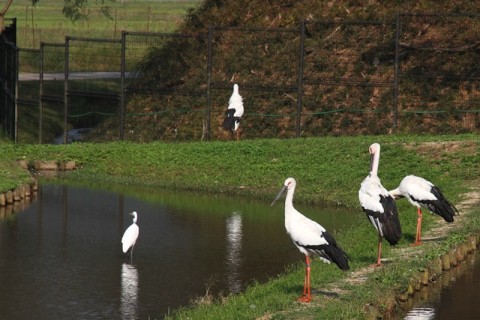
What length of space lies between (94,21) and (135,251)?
2145 inches

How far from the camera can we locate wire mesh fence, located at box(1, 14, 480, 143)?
109ft

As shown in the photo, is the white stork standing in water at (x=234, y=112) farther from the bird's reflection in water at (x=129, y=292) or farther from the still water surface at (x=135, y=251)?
the bird's reflection in water at (x=129, y=292)

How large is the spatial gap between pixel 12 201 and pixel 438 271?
1050 centimetres

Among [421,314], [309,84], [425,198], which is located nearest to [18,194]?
[425,198]

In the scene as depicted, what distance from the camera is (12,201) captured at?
2438 centimetres

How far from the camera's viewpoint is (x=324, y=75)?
117ft

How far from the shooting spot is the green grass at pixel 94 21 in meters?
60.1

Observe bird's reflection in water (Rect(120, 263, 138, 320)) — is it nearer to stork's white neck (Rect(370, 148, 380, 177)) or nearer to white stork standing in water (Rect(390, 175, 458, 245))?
stork's white neck (Rect(370, 148, 380, 177))

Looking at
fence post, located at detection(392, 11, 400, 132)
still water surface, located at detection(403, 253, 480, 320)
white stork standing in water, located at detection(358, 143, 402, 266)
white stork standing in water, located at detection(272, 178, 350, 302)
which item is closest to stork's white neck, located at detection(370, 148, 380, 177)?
white stork standing in water, located at detection(358, 143, 402, 266)

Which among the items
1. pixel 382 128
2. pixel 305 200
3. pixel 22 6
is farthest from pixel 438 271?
pixel 22 6

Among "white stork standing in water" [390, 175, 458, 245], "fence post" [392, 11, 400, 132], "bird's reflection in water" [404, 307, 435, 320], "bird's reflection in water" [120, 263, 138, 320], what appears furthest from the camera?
"fence post" [392, 11, 400, 132]

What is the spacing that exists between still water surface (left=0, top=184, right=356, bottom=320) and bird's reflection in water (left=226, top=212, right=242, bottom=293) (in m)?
0.02

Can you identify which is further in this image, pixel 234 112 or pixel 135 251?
pixel 234 112

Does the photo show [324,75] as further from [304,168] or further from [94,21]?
[94,21]
